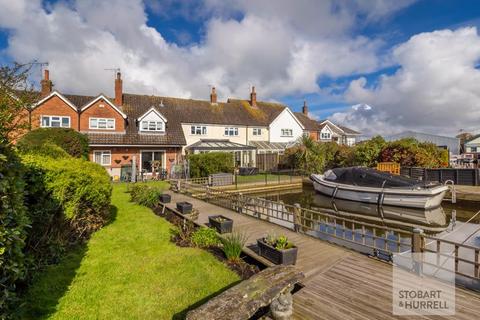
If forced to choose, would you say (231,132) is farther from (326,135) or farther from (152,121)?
(326,135)

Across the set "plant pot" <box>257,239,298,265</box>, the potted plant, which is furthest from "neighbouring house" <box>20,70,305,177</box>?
"plant pot" <box>257,239,298,265</box>

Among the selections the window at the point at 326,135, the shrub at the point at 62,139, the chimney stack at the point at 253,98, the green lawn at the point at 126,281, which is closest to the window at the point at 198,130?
the chimney stack at the point at 253,98

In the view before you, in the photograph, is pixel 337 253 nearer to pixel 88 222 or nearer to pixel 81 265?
pixel 81 265

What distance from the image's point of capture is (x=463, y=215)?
52.1ft

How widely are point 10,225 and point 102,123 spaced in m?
24.4

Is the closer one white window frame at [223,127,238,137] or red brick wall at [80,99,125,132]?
red brick wall at [80,99,125,132]

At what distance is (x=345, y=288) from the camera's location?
219 inches

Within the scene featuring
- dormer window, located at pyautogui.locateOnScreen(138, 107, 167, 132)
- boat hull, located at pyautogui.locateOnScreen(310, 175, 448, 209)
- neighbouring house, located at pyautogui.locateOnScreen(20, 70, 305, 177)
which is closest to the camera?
boat hull, located at pyautogui.locateOnScreen(310, 175, 448, 209)

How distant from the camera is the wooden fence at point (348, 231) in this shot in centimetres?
629

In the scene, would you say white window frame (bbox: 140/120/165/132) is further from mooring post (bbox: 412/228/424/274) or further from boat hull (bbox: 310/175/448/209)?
mooring post (bbox: 412/228/424/274)

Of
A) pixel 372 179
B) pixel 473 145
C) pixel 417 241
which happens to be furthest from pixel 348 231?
pixel 473 145

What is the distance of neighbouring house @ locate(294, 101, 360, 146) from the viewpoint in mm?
43372

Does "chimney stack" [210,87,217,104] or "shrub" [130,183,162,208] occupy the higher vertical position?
"chimney stack" [210,87,217,104]

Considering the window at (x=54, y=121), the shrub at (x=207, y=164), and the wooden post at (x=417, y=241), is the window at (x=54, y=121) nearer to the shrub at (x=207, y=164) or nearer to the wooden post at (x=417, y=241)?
the shrub at (x=207, y=164)
